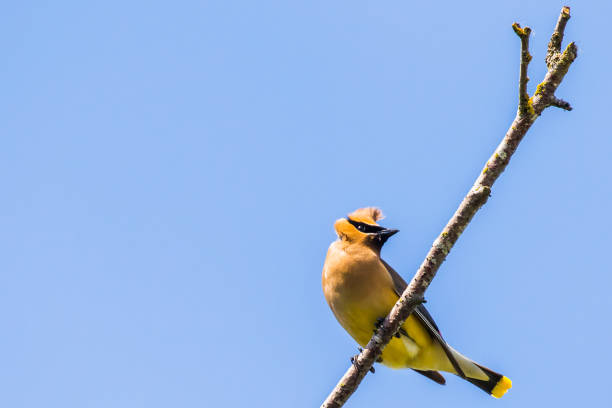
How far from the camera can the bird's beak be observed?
275 inches

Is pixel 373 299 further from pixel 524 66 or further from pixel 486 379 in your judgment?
pixel 524 66

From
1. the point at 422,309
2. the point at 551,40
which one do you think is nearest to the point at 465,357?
the point at 422,309

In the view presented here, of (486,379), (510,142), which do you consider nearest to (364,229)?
(486,379)

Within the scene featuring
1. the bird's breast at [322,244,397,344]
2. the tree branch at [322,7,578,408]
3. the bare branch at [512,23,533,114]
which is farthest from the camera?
the bird's breast at [322,244,397,344]

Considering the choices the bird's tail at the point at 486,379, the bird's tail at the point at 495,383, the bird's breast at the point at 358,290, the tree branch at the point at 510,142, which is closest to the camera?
the tree branch at the point at 510,142

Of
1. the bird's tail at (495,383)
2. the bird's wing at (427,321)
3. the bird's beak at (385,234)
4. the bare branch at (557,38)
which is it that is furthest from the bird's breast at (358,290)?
the bare branch at (557,38)

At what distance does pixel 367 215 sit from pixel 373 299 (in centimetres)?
112

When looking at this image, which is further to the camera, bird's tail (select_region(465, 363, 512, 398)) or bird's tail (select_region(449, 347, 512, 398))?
bird's tail (select_region(465, 363, 512, 398))

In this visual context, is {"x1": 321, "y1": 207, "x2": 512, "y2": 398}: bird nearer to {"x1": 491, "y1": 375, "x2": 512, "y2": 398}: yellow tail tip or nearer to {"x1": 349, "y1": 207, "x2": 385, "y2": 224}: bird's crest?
{"x1": 349, "y1": 207, "x2": 385, "y2": 224}: bird's crest

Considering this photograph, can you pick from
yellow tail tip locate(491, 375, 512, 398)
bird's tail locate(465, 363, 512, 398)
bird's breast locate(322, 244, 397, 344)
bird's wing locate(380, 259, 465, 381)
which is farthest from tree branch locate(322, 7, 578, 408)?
yellow tail tip locate(491, 375, 512, 398)

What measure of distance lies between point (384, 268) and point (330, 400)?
178 cm

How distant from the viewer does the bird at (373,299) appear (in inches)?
260

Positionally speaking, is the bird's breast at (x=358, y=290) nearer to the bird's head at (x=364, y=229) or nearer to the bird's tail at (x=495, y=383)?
the bird's head at (x=364, y=229)

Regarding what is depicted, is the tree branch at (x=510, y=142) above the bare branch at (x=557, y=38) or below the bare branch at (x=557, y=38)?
below
